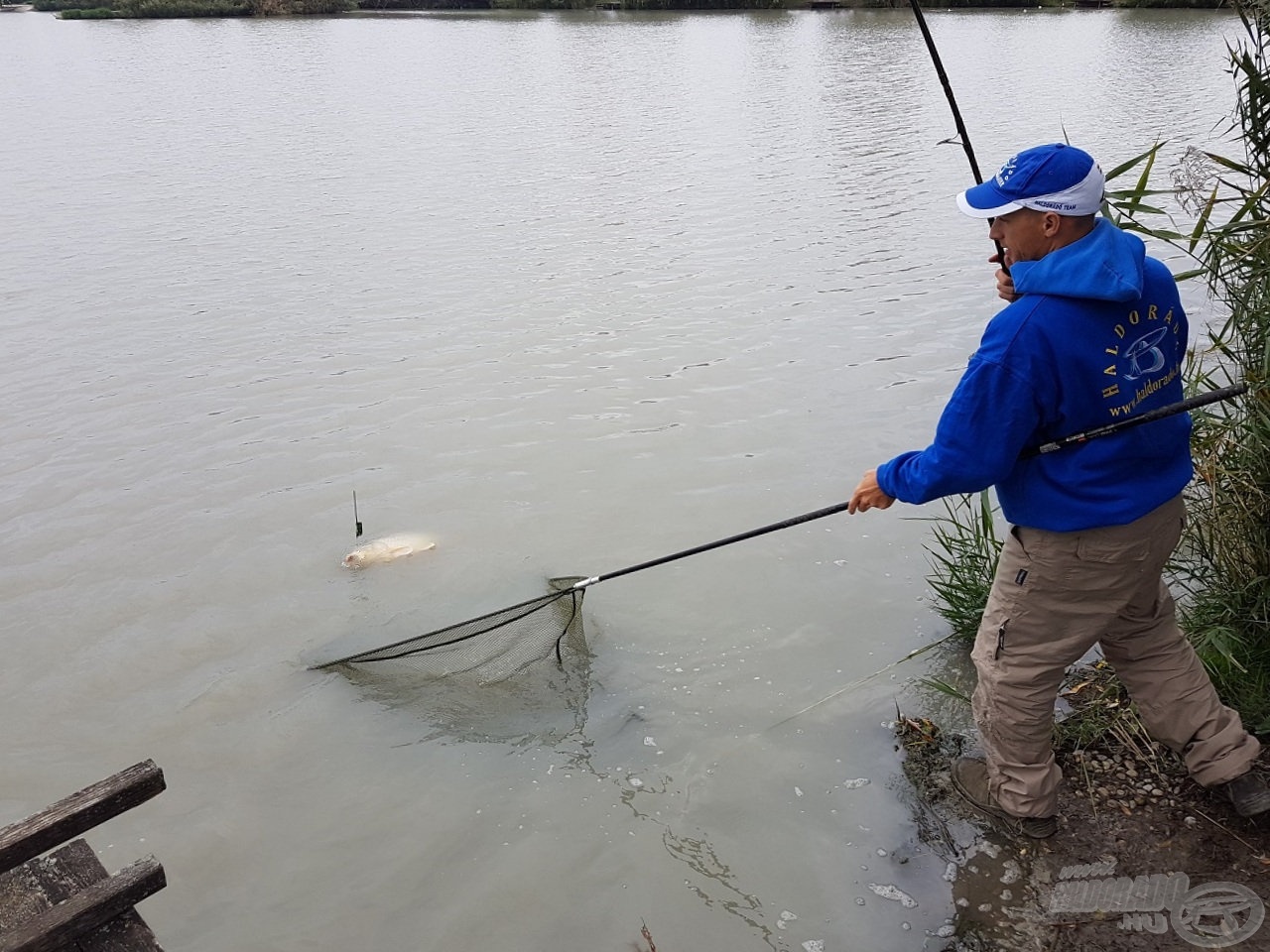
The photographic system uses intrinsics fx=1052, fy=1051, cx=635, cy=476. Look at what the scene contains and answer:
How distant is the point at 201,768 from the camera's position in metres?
3.96

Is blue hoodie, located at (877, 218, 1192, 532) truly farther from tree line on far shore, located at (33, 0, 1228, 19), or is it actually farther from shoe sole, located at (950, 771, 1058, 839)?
tree line on far shore, located at (33, 0, 1228, 19)

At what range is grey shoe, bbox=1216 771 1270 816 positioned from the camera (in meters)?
2.80

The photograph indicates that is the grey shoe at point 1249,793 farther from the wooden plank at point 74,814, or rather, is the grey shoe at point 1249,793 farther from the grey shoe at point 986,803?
the wooden plank at point 74,814

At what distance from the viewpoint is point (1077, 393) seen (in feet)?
8.22

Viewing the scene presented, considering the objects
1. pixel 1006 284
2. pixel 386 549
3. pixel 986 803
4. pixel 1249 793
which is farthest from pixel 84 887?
pixel 386 549

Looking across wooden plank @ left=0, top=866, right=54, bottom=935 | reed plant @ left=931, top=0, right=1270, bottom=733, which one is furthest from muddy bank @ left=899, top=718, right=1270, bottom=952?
wooden plank @ left=0, top=866, right=54, bottom=935

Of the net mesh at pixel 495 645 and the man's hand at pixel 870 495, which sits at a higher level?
the man's hand at pixel 870 495

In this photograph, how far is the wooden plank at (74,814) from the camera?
90.4 inches

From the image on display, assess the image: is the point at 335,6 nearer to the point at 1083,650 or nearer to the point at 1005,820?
the point at 1005,820

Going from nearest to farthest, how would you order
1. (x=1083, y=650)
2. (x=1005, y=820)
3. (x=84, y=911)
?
(x=84, y=911) → (x=1083, y=650) → (x=1005, y=820)

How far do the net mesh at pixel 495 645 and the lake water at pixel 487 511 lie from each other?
0.11 metres

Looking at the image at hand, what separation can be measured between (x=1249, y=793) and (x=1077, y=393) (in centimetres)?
125

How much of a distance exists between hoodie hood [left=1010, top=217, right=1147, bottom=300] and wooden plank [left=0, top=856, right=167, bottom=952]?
7.93 ft

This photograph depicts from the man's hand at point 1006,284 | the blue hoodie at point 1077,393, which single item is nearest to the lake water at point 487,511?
the blue hoodie at point 1077,393
